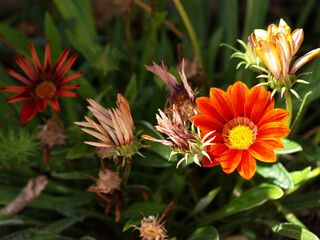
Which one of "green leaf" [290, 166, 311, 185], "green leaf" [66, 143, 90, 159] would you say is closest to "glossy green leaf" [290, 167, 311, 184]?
"green leaf" [290, 166, 311, 185]

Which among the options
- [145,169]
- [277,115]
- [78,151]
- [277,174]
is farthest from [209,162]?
[145,169]

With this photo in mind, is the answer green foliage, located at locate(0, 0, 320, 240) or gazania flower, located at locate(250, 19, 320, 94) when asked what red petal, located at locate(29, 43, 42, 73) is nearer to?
green foliage, located at locate(0, 0, 320, 240)

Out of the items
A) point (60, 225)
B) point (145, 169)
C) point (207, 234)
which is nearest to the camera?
point (207, 234)

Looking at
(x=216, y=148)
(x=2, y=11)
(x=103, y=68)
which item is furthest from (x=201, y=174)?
(x=2, y=11)

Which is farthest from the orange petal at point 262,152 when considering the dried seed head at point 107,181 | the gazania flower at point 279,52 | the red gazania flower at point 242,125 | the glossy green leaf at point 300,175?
the dried seed head at point 107,181

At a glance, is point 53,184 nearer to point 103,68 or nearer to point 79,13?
point 103,68

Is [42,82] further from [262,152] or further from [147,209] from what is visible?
[262,152]

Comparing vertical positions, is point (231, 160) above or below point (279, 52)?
below
